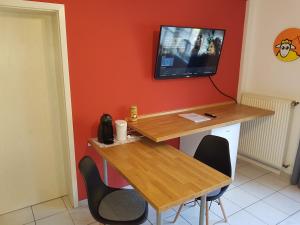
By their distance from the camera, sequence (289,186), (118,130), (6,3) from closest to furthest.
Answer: (6,3) < (118,130) < (289,186)

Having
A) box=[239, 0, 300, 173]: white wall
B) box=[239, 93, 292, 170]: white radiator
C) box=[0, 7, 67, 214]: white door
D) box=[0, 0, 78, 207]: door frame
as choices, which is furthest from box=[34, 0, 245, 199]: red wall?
box=[239, 93, 292, 170]: white radiator

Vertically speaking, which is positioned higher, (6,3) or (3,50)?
(6,3)

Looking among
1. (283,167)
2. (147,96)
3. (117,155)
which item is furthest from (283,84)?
(117,155)

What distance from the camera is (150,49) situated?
8.45 ft

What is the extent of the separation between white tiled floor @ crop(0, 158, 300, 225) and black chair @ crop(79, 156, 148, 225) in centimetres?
52

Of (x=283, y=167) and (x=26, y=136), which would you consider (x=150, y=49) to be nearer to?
(x=26, y=136)

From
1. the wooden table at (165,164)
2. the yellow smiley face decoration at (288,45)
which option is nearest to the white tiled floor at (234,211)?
the wooden table at (165,164)

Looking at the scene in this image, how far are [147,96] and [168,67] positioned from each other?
38 centimetres

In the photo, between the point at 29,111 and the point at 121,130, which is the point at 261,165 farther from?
the point at 29,111

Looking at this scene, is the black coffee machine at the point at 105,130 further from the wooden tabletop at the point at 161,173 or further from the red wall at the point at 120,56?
the red wall at the point at 120,56

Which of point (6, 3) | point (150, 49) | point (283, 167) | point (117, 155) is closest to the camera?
point (6, 3)

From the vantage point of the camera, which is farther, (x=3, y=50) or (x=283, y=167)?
(x=283, y=167)

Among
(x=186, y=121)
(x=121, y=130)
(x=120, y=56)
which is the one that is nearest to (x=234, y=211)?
(x=186, y=121)

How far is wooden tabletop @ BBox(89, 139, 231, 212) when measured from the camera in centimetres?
150
